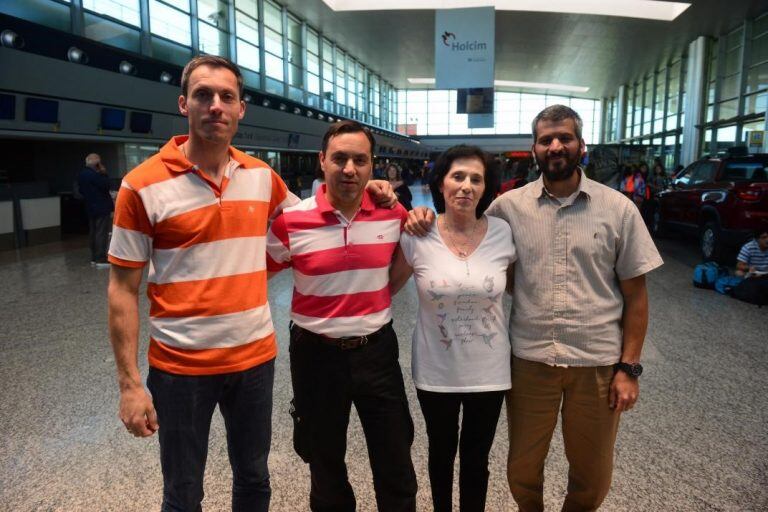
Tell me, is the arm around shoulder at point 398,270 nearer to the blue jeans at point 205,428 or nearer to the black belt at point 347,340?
the black belt at point 347,340

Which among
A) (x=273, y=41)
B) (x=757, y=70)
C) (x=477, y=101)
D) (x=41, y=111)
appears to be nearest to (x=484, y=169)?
(x=477, y=101)

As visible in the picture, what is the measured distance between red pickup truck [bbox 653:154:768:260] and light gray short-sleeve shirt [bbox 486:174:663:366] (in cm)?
721

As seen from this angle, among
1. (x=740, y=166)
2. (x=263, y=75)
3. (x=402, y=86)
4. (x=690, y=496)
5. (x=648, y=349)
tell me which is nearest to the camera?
(x=690, y=496)

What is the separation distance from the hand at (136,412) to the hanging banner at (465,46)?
875cm

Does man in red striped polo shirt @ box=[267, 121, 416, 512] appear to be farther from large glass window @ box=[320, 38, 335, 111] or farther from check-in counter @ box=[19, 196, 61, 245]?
large glass window @ box=[320, 38, 335, 111]

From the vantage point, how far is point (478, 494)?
207 centimetres

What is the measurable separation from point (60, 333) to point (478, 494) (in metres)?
4.56

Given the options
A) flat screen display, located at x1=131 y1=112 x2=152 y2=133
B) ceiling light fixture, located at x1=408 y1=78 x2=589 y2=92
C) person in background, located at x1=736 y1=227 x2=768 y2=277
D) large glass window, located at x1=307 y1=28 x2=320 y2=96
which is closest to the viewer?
person in background, located at x1=736 y1=227 x2=768 y2=277

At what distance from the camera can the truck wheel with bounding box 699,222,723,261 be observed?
26.8 ft

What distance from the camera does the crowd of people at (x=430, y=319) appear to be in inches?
70.2

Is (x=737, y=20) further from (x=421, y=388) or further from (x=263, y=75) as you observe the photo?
(x=421, y=388)

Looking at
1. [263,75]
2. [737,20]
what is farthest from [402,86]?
[737,20]

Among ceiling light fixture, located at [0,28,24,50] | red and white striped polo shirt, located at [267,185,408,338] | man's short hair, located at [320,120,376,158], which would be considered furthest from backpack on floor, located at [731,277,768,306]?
ceiling light fixture, located at [0,28,24,50]

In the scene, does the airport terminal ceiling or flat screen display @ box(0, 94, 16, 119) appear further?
the airport terminal ceiling
